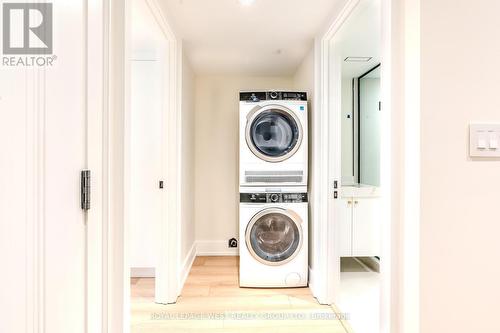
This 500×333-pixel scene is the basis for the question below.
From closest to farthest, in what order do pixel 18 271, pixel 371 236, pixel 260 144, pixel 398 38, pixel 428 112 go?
pixel 18 271 < pixel 428 112 < pixel 398 38 < pixel 260 144 < pixel 371 236

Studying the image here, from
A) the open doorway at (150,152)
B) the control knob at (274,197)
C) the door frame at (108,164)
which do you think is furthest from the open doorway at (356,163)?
the open doorway at (150,152)

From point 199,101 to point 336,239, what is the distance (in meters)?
2.45

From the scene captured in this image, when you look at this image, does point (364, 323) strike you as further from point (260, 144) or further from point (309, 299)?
point (260, 144)

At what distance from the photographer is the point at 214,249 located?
371 cm

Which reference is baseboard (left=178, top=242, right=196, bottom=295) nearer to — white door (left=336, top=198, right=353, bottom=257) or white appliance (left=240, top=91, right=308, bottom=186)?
white appliance (left=240, top=91, right=308, bottom=186)

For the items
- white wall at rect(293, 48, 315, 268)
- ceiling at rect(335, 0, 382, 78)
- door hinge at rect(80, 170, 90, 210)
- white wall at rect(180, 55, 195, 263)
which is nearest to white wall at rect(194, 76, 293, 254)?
white wall at rect(180, 55, 195, 263)

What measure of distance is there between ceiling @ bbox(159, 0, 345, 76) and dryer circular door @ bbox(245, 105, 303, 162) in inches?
25.4

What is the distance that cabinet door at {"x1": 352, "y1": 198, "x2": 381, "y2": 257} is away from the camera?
2928 mm

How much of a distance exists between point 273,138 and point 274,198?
586 millimetres

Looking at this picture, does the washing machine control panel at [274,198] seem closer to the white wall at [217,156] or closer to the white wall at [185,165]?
the white wall at [185,165]

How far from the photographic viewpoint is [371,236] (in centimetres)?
294

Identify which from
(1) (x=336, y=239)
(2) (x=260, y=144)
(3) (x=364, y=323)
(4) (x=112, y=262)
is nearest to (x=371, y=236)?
(1) (x=336, y=239)

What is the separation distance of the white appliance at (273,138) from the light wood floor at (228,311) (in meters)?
1.02

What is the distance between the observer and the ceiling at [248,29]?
2043 millimetres
